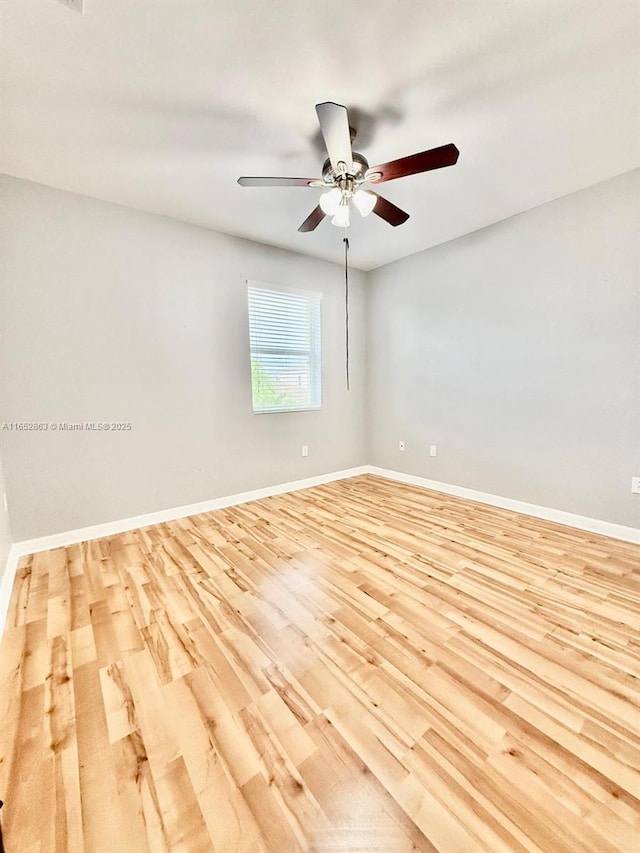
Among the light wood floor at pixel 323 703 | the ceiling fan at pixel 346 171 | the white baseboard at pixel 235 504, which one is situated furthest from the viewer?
the white baseboard at pixel 235 504

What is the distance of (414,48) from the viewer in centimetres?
143

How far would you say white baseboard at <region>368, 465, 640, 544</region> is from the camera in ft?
8.20

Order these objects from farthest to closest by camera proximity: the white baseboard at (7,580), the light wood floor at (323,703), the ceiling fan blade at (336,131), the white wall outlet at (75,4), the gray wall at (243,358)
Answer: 1. the gray wall at (243,358)
2. the white baseboard at (7,580)
3. the ceiling fan blade at (336,131)
4. the white wall outlet at (75,4)
5. the light wood floor at (323,703)

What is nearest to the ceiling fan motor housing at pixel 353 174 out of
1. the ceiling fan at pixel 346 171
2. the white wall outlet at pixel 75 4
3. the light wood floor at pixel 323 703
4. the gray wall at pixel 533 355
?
the ceiling fan at pixel 346 171

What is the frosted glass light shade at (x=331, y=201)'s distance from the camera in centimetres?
194

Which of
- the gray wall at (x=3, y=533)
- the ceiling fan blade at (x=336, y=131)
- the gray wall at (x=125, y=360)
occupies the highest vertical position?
the ceiling fan blade at (x=336, y=131)

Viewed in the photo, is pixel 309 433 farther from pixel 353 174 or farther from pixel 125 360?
pixel 353 174

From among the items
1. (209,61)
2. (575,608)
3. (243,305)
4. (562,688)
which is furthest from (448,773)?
(243,305)

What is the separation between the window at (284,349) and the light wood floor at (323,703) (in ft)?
6.06

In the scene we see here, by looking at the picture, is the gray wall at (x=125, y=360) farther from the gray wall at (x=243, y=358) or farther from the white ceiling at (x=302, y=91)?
the white ceiling at (x=302, y=91)

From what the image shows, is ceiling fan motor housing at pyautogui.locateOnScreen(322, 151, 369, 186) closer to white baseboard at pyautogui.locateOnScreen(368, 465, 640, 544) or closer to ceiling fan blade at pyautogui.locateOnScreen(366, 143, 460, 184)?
ceiling fan blade at pyautogui.locateOnScreen(366, 143, 460, 184)

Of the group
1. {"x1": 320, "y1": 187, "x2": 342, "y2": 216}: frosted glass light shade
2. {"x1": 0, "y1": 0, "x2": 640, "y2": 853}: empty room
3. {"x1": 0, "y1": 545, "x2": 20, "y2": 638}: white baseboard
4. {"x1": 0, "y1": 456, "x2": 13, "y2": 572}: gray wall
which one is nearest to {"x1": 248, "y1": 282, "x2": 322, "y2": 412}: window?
{"x1": 0, "y1": 0, "x2": 640, "y2": 853}: empty room

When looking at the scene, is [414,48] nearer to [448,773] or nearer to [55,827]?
[448,773]

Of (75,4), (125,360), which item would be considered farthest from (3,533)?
(75,4)
